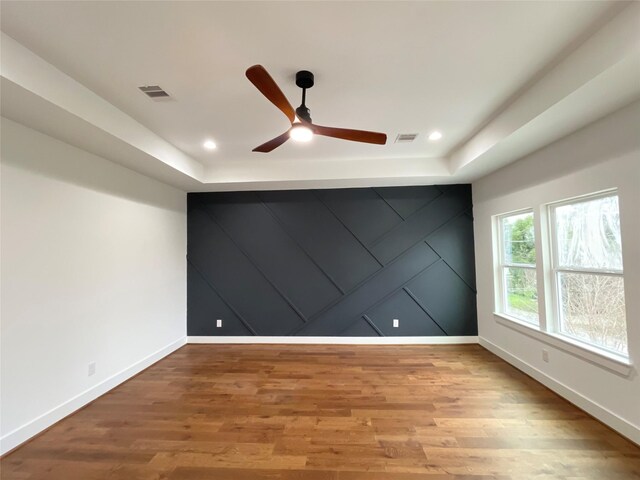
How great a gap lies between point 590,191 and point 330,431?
10.0 ft

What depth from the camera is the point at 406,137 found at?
3535mm

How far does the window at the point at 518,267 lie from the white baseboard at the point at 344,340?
0.99 m

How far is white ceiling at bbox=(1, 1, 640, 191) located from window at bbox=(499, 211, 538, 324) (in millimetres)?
1656

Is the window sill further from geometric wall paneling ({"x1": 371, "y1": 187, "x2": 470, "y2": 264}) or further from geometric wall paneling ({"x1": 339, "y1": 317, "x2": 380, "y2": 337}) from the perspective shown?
geometric wall paneling ({"x1": 339, "y1": 317, "x2": 380, "y2": 337})

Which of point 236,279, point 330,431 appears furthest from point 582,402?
point 236,279

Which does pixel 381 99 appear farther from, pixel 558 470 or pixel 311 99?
pixel 558 470

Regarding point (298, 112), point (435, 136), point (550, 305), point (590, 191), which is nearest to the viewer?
point (298, 112)

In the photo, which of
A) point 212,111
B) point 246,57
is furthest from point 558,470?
point 212,111

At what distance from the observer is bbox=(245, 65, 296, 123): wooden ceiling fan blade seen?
5.29 feet

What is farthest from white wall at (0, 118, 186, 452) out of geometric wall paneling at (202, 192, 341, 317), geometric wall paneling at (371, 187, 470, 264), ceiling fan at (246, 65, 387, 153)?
geometric wall paneling at (371, 187, 470, 264)

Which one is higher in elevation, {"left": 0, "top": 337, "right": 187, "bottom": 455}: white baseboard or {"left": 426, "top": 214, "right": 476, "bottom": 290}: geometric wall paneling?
{"left": 426, "top": 214, "right": 476, "bottom": 290}: geometric wall paneling

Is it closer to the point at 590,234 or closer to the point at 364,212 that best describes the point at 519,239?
the point at 590,234

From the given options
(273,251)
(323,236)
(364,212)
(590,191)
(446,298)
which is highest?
(364,212)

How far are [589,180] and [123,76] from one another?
155 inches
